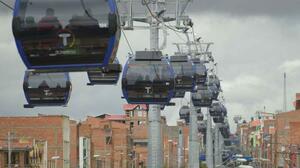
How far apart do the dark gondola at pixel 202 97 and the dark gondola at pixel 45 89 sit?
24.8 metres

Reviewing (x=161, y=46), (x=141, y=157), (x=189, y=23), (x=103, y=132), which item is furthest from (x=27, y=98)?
(x=141, y=157)

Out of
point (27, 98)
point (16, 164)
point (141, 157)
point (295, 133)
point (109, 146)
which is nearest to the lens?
point (27, 98)

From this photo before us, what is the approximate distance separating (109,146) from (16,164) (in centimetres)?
5466

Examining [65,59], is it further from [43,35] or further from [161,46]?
[161,46]

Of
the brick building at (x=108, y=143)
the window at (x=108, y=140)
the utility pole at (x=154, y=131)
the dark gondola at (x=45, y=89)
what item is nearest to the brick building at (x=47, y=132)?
the brick building at (x=108, y=143)

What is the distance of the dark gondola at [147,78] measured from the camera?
2650 cm

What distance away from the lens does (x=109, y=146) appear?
453 feet

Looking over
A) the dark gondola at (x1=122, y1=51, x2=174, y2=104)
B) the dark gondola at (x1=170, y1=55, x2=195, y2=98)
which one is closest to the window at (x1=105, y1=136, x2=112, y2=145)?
the dark gondola at (x1=170, y1=55, x2=195, y2=98)

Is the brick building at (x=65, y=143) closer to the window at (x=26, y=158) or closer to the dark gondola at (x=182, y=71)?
the window at (x=26, y=158)

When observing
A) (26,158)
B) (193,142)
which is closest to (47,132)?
(26,158)

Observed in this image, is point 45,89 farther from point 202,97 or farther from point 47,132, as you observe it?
point 47,132

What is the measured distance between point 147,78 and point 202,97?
92.6 ft

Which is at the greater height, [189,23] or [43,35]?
[189,23]

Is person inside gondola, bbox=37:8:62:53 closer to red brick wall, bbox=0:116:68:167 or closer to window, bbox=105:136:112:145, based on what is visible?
red brick wall, bbox=0:116:68:167
